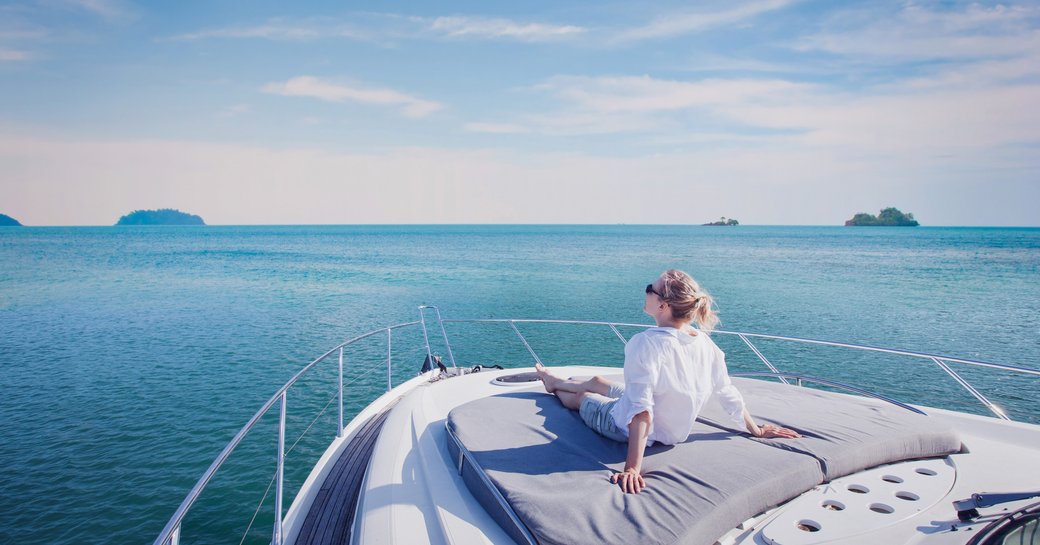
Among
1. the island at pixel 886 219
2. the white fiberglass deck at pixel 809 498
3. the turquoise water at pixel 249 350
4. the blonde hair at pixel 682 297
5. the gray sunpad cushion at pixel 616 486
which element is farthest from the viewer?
the island at pixel 886 219

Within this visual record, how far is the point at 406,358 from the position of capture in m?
10.7

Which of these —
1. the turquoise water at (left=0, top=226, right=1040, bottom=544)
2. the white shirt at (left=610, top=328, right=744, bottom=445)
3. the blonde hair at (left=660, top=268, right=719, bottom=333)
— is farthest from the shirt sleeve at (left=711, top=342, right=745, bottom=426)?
the turquoise water at (left=0, top=226, right=1040, bottom=544)

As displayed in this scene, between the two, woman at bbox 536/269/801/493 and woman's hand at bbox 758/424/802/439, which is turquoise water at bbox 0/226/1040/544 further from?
woman at bbox 536/269/801/493

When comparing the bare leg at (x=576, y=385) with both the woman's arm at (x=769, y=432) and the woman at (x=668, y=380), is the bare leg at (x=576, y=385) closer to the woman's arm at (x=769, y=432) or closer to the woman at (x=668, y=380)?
the woman at (x=668, y=380)

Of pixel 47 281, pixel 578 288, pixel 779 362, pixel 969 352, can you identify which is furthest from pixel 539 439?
pixel 47 281

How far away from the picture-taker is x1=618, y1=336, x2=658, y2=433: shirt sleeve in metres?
2.06

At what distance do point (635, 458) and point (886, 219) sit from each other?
178 m

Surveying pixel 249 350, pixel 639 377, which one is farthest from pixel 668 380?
pixel 249 350

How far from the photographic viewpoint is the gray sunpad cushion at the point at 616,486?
68.8 inches

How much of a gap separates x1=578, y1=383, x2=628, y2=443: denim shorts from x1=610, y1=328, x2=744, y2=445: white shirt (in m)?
0.06

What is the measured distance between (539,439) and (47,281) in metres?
30.9

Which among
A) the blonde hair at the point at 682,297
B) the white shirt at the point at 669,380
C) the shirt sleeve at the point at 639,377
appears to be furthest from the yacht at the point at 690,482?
the blonde hair at the point at 682,297

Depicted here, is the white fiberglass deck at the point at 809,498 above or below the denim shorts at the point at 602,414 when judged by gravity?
below

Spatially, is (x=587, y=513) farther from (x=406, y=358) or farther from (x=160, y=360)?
(x=160, y=360)
